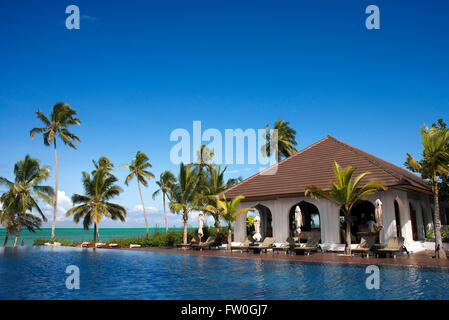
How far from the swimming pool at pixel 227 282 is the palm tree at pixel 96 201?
58.1 feet

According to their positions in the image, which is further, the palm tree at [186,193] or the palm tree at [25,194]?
the palm tree at [25,194]

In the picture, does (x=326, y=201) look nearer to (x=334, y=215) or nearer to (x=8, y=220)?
(x=334, y=215)

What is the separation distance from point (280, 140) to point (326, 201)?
22227mm

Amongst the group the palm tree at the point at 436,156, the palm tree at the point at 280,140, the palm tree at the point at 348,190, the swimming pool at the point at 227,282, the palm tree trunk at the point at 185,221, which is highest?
the palm tree at the point at 280,140

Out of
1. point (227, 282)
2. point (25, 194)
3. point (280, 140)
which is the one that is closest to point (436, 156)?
point (227, 282)

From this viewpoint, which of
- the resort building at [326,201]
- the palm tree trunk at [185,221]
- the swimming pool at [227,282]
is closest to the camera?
the swimming pool at [227,282]

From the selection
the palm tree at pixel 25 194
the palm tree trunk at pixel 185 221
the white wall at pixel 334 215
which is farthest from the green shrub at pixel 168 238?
the palm tree at pixel 25 194

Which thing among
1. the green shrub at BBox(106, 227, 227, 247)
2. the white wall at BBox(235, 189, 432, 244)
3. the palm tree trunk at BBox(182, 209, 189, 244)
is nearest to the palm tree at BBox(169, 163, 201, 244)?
the palm tree trunk at BBox(182, 209, 189, 244)

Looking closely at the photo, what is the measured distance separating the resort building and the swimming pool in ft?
19.0

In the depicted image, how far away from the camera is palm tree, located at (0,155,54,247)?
104ft

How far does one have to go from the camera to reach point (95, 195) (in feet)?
105

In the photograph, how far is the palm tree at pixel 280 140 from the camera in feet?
136

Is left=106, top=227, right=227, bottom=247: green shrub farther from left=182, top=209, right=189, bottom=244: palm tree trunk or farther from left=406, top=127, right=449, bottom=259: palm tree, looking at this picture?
left=406, top=127, right=449, bottom=259: palm tree

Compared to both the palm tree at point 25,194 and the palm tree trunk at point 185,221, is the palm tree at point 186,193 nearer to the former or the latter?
the palm tree trunk at point 185,221
